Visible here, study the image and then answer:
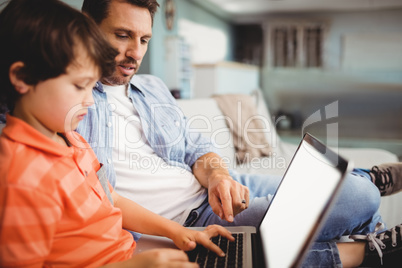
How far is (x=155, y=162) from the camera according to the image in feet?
3.33

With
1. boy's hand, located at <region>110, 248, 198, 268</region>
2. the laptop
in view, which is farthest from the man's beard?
boy's hand, located at <region>110, 248, 198, 268</region>

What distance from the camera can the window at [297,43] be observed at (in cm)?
885

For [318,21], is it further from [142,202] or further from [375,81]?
[142,202]

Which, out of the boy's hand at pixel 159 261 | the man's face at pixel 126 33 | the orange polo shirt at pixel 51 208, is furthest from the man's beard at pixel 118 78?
the boy's hand at pixel 159 261

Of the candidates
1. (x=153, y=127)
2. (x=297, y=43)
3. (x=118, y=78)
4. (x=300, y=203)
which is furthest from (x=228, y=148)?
(x=297, y=43)

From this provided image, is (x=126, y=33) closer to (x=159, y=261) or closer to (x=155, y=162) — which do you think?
(x=155, y=162)

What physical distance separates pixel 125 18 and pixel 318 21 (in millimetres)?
8800

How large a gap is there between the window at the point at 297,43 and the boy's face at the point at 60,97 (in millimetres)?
9007

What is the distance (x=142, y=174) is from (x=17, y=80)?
0.48m

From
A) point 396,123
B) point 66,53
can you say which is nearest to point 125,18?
point 66,53

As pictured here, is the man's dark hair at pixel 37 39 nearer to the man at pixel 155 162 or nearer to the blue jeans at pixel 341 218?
the man at pixel 155 162

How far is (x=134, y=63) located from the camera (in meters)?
0.97

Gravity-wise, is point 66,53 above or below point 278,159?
above

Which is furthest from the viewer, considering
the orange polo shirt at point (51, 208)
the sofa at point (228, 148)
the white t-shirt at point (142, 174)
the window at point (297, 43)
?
the window at point (297, 43)
